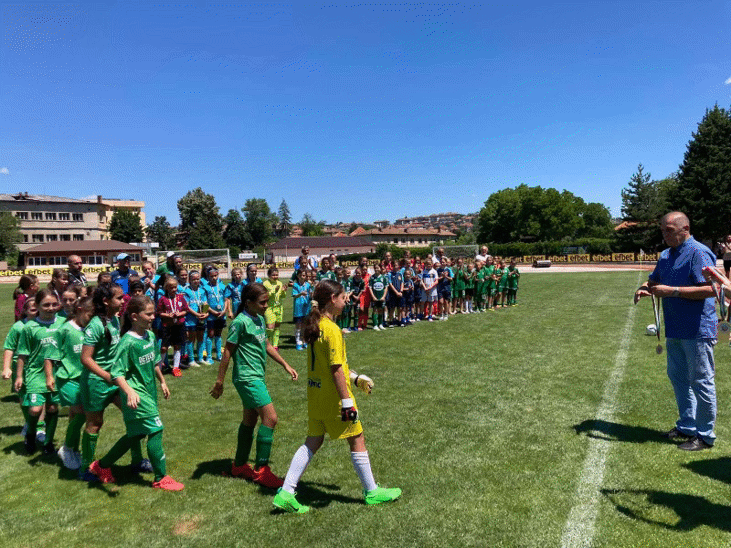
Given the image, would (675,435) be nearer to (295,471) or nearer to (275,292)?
(295,471)

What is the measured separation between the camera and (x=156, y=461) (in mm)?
4402

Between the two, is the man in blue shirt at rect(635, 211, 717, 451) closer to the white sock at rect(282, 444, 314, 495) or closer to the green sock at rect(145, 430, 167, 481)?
the white sock at rect(282, 444, 314, 495)

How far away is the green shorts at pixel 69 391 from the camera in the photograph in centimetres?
495

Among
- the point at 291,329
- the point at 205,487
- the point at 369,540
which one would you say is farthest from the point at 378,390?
the point at 291,329

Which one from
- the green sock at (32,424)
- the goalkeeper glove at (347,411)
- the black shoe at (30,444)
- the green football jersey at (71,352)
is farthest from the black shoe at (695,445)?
the black shoe at (30,444)

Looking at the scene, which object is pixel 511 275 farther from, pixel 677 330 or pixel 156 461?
pixel 156 461

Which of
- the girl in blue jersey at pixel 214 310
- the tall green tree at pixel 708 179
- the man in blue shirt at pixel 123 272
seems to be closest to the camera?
the man in blue shirt at pixel 123 272

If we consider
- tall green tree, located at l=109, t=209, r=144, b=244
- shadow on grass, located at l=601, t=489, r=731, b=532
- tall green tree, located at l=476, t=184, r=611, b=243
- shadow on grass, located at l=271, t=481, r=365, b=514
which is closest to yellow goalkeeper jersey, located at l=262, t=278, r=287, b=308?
shadow on grass, located at l=271, t=481, r=365, b=514

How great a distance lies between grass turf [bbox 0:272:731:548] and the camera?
3701mm

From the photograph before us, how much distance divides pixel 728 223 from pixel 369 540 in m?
60.6

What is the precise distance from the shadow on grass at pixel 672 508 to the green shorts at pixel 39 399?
18.4ft

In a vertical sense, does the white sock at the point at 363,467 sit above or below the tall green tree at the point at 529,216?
below

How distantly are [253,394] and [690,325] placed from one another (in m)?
4.36

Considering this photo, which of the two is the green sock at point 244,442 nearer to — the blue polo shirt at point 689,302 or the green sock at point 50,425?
the green sock at point 50,425
